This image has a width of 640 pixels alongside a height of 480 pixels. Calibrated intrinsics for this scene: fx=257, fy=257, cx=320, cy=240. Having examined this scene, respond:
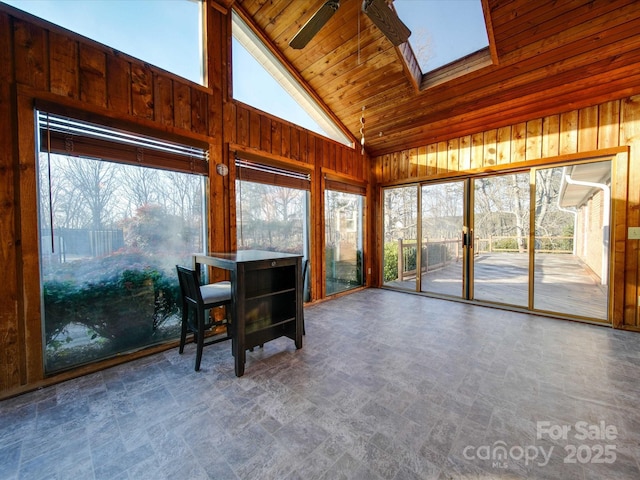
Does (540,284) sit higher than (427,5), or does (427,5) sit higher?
(427,5)

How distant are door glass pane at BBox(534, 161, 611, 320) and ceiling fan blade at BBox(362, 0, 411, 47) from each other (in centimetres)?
299

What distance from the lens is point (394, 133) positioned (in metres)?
4.66

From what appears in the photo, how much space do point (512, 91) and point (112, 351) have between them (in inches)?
216

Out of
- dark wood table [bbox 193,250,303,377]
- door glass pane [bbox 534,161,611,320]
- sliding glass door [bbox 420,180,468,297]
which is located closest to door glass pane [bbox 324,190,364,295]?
sliding glass door [bbox 420,180,468,297]

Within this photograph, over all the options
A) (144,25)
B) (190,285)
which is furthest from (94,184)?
(144,25)

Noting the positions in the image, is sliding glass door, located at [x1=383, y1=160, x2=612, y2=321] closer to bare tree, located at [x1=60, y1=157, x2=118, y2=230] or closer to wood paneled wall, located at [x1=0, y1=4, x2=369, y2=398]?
wood paneled wall, located at [x1=0, y1=4, x2=369, y2=398]

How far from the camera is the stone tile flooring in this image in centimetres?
131

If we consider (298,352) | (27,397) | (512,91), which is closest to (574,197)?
(512,91)

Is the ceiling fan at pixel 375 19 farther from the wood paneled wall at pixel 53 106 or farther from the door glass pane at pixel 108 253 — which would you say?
the door glass pane at pixel 108 253

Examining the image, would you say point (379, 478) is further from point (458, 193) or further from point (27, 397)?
point (458, 193)

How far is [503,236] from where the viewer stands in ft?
13.2

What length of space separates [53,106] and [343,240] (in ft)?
13.2

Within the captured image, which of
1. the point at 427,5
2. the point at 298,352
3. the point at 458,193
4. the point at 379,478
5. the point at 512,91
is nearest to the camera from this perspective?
the point at 379,478

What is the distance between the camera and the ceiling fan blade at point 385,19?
1.91 m
